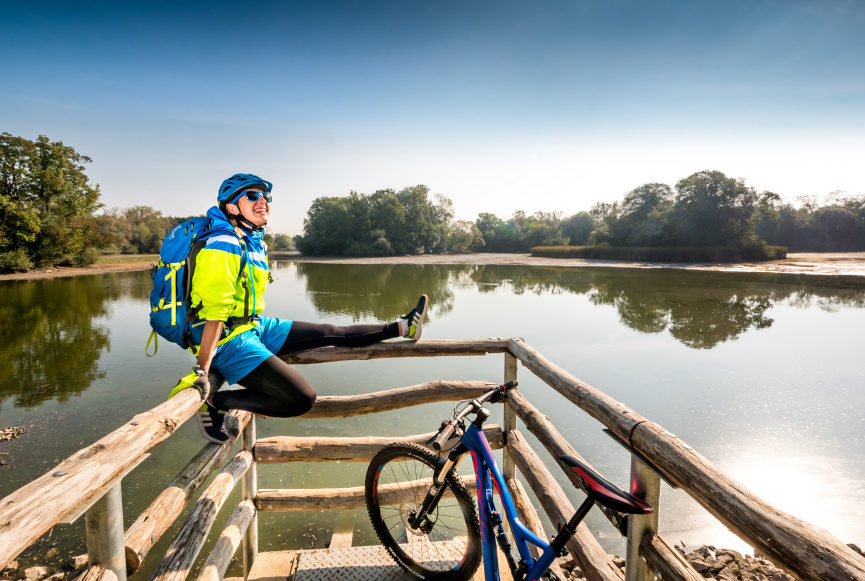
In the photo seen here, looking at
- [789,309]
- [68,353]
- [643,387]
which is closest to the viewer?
[643,387]

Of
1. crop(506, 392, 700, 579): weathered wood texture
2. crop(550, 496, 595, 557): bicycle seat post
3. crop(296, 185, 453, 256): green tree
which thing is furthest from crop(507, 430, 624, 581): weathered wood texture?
crop(296, 185, 453, 256): green tree

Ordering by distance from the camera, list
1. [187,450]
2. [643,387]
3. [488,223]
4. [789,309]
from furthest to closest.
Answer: [488,223] → [789,309] → [643,387] → [187,450]

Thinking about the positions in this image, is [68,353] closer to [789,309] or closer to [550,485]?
[550,485]

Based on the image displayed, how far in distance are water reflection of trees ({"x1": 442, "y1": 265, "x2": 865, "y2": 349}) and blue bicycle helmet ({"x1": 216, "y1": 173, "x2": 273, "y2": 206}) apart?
41.5 feet

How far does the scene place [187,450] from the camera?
6281 millimetres

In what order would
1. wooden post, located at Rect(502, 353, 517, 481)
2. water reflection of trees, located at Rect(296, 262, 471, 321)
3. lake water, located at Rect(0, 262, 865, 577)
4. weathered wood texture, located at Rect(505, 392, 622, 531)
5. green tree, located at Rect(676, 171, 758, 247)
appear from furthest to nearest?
green tree, located at Rect(676, 171, 758, 247)
water reflection of trees, located at Rect(296, 262, 471, 321)
lake water, located at Rect(0, 262, 865, 577)
wooden post, located at Rect(502, 353, 517, 481)
weathered wood texture, located at Rect(505, 392, 622, 531)

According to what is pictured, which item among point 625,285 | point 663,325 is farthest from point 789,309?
point 625,285

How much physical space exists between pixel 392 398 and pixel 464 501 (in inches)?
47.1

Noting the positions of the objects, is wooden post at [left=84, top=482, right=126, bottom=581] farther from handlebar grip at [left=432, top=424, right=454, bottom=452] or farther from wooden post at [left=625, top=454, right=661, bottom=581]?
wooden post at [left=625, top=454, right=661, bottom=581]

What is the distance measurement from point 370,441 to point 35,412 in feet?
24.5

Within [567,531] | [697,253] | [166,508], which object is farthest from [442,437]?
[697,253]

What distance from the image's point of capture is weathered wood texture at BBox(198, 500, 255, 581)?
88.1 inches

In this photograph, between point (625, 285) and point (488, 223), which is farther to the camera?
point (488, 223)

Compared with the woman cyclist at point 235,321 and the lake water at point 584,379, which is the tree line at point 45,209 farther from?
the woman cyclist at point 235,321
